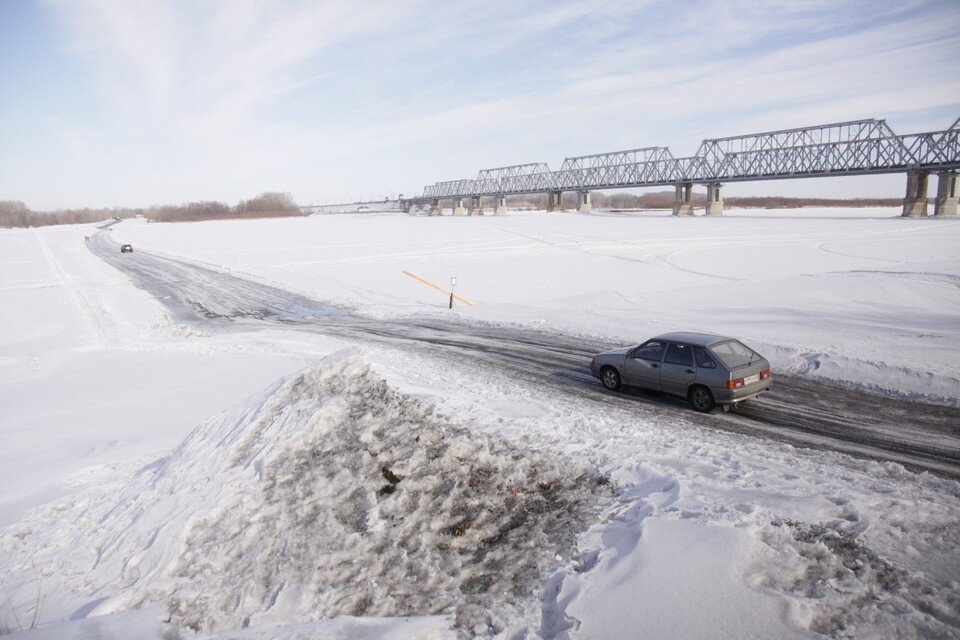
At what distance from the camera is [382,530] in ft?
24.0

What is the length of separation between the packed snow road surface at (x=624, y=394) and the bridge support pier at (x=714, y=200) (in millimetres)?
79539

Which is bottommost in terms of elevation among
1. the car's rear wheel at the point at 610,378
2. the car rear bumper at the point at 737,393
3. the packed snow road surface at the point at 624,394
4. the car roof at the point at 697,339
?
the packed snow road surface at the point at 624,394

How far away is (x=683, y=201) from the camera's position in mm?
94688

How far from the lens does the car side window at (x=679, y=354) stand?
1177 cm

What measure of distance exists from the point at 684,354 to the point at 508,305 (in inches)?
512

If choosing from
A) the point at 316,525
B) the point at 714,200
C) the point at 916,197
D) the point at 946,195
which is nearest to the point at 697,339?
the point at 316,525

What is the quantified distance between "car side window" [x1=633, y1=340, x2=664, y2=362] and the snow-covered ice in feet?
4.65

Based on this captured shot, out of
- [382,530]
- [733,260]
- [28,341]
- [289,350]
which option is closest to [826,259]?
[733,260]

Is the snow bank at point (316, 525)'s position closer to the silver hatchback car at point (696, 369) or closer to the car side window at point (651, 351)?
the silver hatchback car at point (696, 369)

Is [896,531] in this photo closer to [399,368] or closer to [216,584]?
[216,584]

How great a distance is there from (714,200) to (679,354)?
89.3 meters

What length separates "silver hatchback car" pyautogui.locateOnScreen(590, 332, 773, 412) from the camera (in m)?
11.1

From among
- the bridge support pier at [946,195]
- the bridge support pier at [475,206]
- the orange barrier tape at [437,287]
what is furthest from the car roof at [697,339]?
the bridge support pier at [475,206]

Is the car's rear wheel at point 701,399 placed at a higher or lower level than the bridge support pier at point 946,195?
lower
